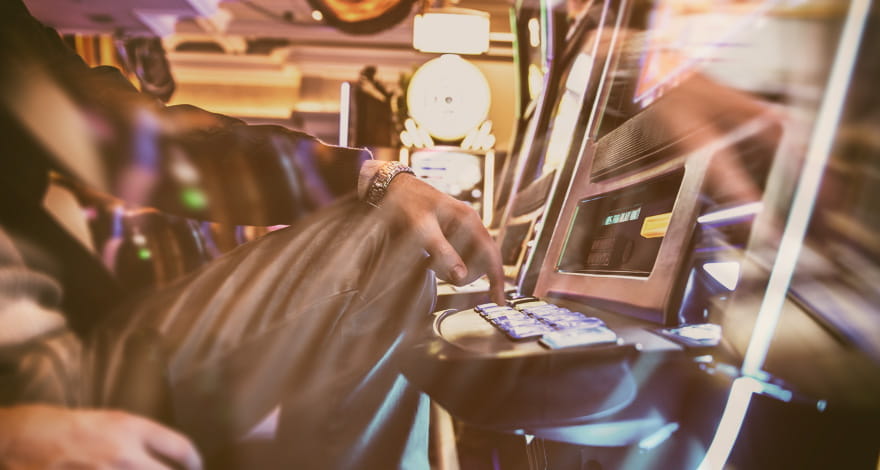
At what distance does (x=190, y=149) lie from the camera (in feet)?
2.37

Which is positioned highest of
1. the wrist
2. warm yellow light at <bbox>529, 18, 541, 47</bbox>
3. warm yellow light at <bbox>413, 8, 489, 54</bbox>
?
warm yellow light at <bbox>529, 18, 541, 47</bbox>

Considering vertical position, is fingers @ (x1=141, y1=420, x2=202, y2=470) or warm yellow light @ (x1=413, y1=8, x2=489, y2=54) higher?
warm yellow light @ (x1=413, y1=8, x2=489, y2=54)

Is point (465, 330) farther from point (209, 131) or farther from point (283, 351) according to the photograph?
point (209, 131)

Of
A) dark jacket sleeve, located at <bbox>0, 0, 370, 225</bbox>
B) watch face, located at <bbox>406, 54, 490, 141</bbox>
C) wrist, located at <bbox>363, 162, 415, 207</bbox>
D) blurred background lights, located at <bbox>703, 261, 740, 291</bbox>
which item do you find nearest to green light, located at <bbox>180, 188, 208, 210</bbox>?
dark jacket sleeve, located at <bbox>0, 0, 370, 225</bbox>

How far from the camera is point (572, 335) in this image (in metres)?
0.42

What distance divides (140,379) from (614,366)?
0.47 m

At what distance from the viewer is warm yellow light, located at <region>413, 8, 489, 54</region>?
1232 mm

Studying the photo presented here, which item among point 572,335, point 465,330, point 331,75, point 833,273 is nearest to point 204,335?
point 465,330

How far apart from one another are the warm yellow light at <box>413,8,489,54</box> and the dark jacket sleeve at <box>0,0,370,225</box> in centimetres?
66

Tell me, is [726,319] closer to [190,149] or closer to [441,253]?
[441,253]

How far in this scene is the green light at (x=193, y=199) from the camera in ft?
2.44

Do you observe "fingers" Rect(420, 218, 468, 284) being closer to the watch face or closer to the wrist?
the wrist

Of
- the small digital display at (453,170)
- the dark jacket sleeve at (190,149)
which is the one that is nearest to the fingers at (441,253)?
the dark jacket sleeve at (190,149)

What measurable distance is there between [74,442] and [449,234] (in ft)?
1.50
